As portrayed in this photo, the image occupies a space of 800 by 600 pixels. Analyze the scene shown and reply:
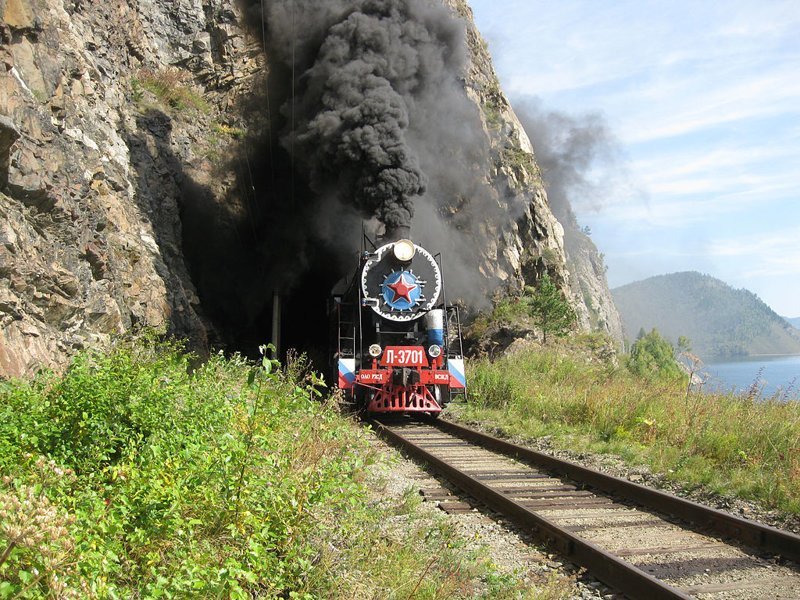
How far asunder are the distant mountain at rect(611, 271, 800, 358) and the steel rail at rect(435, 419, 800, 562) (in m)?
128

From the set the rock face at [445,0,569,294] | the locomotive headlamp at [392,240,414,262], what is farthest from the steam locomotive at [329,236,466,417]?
the rock face at [445,0,569,294]

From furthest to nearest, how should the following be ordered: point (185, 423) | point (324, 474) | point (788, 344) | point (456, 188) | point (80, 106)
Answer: point (788, 344)
point (456, 188)
point (80, 106)
point (185, 423)
point (324, 474)

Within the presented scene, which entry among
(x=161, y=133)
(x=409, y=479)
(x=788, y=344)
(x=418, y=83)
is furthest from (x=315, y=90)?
(x=788, y=344)

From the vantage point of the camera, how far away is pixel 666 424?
742 centimetres

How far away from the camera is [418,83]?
14844 mm

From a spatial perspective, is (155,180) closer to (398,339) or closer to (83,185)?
(83,185)

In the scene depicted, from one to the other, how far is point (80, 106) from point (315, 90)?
18.1ft

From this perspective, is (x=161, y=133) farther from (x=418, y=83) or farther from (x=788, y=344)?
(x=788, y=344)

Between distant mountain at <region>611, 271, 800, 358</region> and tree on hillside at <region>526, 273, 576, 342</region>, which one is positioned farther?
distant mountain at <region>611, 271, 800, 358</region>

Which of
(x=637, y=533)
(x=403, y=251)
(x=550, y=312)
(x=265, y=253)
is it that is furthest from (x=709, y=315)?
(x=637, y=533)

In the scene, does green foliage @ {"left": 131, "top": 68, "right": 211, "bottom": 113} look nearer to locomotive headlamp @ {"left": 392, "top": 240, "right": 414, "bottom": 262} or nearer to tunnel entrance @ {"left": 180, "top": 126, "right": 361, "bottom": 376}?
tunnel entrance @ {"left": 180, "top": 126, "right": 361, "bottom": 376}

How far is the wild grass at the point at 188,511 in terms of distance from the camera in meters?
2.27

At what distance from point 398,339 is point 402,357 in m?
0.72

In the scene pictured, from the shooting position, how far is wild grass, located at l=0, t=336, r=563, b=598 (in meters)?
2.27
